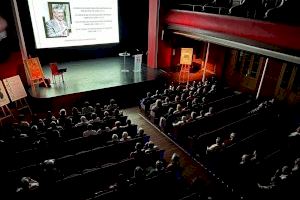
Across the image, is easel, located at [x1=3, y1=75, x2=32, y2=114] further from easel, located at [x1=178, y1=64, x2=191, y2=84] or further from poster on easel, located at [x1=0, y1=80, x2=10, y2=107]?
easel, located at [x1=178, y1=64, x2=191, y2=84]

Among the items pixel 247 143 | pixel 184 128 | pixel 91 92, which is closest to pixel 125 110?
pixel 91 92

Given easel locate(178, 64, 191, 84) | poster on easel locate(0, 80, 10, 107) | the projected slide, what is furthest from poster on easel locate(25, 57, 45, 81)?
easel locate(178, 64, 191, 84)

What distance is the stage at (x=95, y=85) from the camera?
9570 millimetres

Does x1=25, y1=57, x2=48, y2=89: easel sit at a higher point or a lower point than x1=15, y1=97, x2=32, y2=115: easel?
higher

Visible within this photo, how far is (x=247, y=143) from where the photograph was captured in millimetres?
6871

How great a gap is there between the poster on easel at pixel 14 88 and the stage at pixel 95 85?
16.0 inches

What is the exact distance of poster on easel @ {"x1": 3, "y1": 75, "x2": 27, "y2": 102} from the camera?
8.87 metres

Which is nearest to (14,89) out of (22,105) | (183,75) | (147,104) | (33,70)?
(22,105)

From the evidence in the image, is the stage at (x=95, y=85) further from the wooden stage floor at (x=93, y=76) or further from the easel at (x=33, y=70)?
the easel at (x=33, y=70)

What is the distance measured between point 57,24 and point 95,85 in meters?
3.67

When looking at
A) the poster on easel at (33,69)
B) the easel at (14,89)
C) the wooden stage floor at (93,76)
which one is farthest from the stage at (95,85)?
the poster on easel at (33,69)

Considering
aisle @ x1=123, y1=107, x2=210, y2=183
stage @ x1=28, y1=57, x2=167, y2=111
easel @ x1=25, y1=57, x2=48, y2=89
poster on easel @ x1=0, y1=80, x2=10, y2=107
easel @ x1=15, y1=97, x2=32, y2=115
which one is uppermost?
easel @ x1=25, y1=57, x2=48, y2=89

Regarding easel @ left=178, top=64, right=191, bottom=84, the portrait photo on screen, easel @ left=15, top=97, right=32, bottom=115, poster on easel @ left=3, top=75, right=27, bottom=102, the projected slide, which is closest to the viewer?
poster on easel @ left=3, top=75, right=27, bottom=102

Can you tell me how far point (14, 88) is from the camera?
905 centimetres
